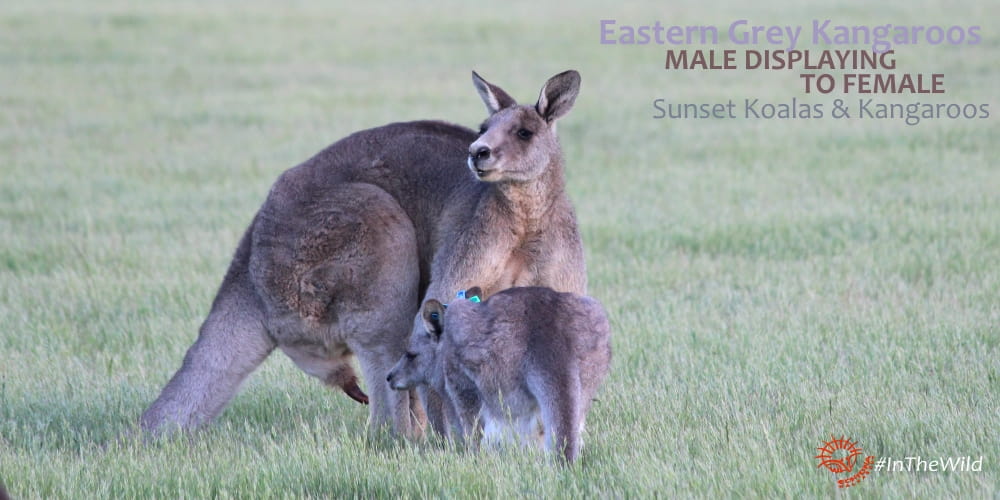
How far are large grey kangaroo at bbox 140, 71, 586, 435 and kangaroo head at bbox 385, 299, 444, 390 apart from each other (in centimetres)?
14

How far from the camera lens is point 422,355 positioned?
572 cm

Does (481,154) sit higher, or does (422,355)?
(481,154)

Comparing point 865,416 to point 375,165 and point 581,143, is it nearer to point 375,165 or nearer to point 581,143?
point 375,165

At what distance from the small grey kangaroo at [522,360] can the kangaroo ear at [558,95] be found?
1.04 m

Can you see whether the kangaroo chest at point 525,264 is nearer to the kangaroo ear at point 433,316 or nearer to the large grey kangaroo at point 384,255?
the large grey kangaroo at point 384,255

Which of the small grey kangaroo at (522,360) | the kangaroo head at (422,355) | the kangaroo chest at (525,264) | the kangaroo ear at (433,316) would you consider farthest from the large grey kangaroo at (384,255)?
the small grey kangaroo at (522,360)

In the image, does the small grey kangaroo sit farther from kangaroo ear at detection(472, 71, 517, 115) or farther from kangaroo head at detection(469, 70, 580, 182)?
kangaroo ear at detection(472, 71, 517, 115)

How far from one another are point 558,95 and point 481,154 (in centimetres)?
62

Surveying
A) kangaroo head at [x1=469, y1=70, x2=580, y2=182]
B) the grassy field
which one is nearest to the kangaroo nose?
kangaroo head at [x1=469, y1=70, x2=580, y2=182]

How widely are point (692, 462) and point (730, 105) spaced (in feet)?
39.4

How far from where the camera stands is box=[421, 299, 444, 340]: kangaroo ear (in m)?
5.56

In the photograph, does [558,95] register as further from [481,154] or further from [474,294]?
[474,294]

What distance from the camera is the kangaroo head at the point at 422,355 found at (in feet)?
18.3

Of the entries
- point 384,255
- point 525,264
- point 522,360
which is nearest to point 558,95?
point 525,264
